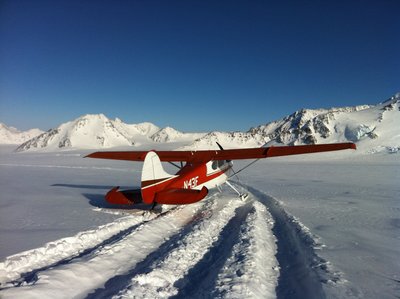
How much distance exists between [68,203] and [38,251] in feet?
16.7

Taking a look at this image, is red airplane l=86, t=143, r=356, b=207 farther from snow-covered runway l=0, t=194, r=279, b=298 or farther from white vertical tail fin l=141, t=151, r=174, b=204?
snow-covered runway l=0, t=194, r=279, b=298

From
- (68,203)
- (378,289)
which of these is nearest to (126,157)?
(68,203)

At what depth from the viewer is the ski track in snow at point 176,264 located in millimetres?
3824

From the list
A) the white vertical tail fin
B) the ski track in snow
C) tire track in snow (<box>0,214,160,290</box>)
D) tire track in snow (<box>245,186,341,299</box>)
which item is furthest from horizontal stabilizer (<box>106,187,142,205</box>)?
tire track in snow (<box>245,186,341,299</box>)

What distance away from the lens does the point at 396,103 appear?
237 ft

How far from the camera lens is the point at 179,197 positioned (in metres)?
8.48

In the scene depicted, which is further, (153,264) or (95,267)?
(153,264)

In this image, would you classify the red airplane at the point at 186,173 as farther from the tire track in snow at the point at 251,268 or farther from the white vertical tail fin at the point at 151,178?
the tire track in snow at the point at 251,268

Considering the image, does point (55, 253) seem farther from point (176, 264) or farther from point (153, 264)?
point (176, 264)

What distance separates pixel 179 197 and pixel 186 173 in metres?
2.00

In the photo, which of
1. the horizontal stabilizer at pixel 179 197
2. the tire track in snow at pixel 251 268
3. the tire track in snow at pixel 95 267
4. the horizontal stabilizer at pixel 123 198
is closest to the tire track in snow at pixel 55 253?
the tire track in snow at pixel 95 267

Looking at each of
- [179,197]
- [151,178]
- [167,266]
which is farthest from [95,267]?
[151,178]

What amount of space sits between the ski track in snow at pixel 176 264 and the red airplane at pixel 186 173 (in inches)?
53.1

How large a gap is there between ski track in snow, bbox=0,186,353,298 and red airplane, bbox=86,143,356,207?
1349 mm
